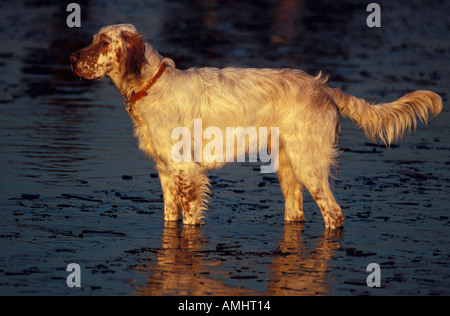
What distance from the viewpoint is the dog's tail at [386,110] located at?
9.90 m

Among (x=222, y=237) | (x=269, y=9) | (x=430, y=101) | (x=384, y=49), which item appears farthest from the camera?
(x=269, y=9)

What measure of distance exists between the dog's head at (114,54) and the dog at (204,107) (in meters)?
0.01

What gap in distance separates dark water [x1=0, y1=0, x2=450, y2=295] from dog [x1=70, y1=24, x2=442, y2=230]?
59cm

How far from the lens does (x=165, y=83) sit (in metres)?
9.52

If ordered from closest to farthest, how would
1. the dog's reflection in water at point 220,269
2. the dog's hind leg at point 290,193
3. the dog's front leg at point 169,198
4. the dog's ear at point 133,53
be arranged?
the dog's reflection in water at point 220,269 → the dog's ear at point 133,53 → the dog's front leg at point 169,198 → the dog's hind leg at point 290,193

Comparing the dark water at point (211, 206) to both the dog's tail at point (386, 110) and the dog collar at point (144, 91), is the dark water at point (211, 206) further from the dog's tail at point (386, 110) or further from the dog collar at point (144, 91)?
the dog collar at point (144, 91)

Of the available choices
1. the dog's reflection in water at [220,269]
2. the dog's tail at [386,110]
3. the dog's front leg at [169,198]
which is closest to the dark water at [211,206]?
the dog's reflection in water at [220,269]

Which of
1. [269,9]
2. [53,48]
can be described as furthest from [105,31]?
[269,9]

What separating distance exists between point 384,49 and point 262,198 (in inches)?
527

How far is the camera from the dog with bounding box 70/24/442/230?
373 inches

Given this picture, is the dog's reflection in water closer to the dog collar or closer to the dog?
the dog

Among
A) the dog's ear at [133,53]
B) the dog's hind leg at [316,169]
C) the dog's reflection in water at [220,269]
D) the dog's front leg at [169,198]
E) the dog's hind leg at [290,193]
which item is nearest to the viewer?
the dog's reflection in water at [220,269]

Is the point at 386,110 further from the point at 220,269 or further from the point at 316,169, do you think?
the point at 220,269
